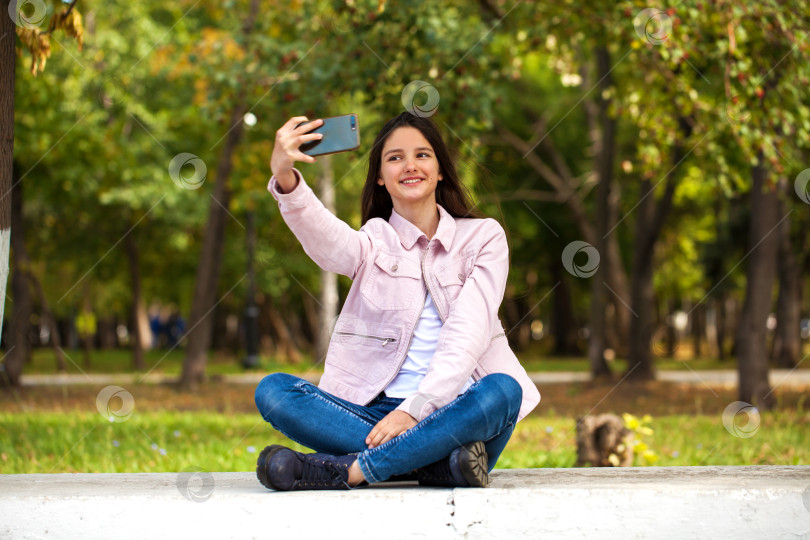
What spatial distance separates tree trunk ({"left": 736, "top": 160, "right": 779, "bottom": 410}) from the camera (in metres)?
9.74

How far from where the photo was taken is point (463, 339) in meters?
3.10

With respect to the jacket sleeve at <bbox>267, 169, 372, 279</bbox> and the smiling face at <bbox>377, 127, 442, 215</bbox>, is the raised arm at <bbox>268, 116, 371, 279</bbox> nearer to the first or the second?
the jacket sleeve at <bbox>267, 169, 372, 279</bbox>

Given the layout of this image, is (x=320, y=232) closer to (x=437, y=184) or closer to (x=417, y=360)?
(x=417, y=360)

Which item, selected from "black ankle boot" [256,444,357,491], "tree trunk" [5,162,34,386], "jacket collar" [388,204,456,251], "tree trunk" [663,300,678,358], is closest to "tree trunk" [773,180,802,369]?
"tree trunk" [663,300,678,358]

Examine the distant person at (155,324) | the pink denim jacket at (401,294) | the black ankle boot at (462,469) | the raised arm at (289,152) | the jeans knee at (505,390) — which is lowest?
the distant person at (155,324)

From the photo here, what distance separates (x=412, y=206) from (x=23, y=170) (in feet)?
40.8

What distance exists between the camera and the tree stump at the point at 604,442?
5.64 metres

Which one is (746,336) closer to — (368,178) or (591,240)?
(591,240)

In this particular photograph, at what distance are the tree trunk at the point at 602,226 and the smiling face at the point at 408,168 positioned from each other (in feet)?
33.8

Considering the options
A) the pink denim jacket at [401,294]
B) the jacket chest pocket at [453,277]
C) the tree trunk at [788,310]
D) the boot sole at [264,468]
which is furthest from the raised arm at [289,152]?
the tree trunk at [788,310]

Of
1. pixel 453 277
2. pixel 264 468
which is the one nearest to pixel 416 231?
pixel 453 277

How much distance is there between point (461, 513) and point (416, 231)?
1.11 metres

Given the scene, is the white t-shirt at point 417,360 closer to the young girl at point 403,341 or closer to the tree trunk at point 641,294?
the young girl at point 403,341

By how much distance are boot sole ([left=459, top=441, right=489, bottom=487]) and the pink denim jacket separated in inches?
8.1
